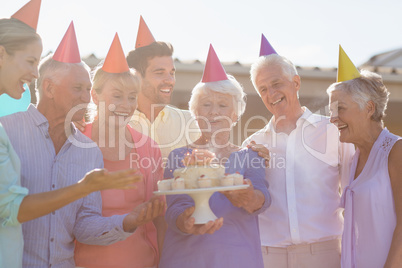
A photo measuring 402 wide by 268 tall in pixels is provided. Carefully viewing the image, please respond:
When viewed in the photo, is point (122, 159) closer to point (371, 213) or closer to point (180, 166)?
point (180, 166)

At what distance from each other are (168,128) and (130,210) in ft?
4.28

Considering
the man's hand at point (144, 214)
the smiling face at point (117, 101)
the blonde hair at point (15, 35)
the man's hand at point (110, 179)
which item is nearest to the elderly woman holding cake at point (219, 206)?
the man's hand at point (144, 214)

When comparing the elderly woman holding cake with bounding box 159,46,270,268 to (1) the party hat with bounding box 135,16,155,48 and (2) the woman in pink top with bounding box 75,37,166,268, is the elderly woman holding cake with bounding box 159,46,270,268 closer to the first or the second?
(2) the woman in pink top with bounding box 75,37,166,268

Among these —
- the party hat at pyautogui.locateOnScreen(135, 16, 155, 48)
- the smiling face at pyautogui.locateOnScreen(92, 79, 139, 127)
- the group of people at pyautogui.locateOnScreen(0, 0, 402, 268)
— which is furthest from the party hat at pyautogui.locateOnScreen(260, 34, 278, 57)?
the smiling face at pyautogui.locateOnScreen(92, 79, 139, 127)

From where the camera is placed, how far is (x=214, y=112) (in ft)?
10.0

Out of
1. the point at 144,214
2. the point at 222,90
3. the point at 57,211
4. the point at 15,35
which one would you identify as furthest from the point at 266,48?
the point at 57,211

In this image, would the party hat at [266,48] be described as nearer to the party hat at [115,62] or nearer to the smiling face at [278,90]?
the smiling face at [278,90]

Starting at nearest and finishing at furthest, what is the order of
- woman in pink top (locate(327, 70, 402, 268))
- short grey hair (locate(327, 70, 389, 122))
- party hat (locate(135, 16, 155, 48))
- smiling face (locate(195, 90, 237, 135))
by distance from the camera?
woman in pink top (locate(327, 70, 402, 268)), smiling face (locate(195, 90, 237, 135)), short grey hair (locate(327, 70, 389, 122)), party hat (locate(135, 16, 155, 48))

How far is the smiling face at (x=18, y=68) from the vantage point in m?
2.37

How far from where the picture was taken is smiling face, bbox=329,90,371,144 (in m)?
3.16

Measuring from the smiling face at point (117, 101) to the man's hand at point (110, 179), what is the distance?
1.11 meters

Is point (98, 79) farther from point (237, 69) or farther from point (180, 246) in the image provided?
point (237, 69)

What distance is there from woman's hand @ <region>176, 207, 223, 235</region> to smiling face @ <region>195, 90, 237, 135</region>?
712mm

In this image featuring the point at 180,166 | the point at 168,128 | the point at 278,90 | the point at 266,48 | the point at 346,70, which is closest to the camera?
the point at 180,166
